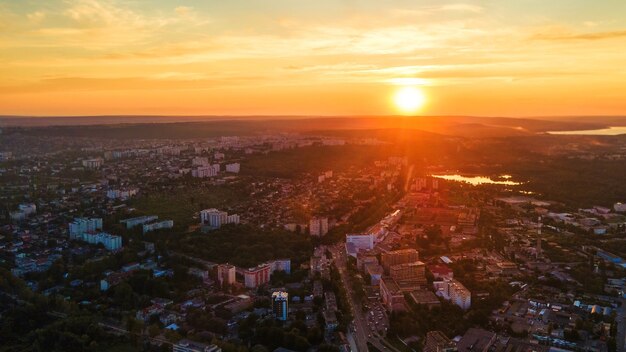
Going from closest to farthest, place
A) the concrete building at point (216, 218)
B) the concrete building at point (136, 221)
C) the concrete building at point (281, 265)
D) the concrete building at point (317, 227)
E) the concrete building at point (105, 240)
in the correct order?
the concrete building at point (281, 265) → the concrete building at point (105, 240) → the concrete building at point (317, 227) → the concrete building at point (136, 221) → the concrete building at point (216, 218)

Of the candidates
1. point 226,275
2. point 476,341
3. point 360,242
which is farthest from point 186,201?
point 476,341

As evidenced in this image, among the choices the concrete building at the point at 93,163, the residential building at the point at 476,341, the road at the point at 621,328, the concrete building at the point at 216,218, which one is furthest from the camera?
the concrete building at the point at 93,163

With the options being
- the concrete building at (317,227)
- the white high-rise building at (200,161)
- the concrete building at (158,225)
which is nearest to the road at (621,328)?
the concrete building at (317,227)

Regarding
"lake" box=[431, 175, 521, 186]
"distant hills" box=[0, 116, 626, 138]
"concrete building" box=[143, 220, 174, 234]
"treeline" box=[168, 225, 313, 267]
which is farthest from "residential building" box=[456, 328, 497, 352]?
"distant hills" box=[0, 116, 626, 138]

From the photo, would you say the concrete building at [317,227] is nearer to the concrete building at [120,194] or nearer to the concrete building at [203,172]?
the concrete building at [120,194]

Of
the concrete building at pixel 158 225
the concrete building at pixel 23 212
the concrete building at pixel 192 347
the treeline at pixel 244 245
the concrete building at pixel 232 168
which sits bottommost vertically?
the concrete building at pixel 192 347

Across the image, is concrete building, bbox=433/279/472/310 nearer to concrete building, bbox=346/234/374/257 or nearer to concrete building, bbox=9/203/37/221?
concrete building, bbox=346/234/374/257

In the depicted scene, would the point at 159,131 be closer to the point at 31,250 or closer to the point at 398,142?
the point at 398,142

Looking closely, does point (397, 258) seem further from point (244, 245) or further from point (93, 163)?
point (93, 163)
